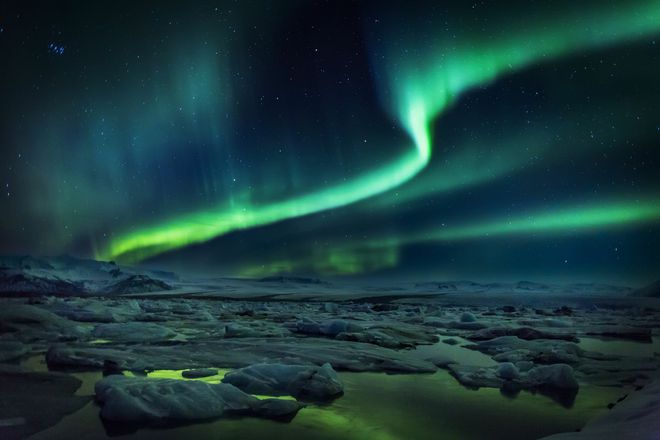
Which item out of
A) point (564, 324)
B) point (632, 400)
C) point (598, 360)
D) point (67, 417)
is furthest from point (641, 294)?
point (67, 417)

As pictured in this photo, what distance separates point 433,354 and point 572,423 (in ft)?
16.6

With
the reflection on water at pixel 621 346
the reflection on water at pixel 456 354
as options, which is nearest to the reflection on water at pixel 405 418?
the reflection on water at pixel 456 354

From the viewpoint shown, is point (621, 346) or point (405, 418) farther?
point (621, 346)

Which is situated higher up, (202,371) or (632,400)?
(202,371)

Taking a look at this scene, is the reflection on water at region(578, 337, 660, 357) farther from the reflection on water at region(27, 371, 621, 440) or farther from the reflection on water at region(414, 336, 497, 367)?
the reflection on water at region(27, 371, 621, 440)

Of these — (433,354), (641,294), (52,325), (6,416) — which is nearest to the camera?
(6,416)

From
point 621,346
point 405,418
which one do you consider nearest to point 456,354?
point 405,418

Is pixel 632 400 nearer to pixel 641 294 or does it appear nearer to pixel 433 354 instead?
pixel 433 354

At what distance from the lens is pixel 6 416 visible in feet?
14.2

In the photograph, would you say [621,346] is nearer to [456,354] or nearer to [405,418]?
[456,354]

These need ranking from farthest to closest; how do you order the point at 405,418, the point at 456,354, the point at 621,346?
the point at 621,346 < the point at 456,354 < the point at 405,418

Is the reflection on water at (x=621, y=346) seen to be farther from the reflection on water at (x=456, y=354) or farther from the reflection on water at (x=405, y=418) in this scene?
the reflection on water at (x=405, y=418)

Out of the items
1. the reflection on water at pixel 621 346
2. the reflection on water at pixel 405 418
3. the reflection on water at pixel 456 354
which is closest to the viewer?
the reflection on water at pixel 405 418

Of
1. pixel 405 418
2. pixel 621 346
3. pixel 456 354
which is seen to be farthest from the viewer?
pixel 621 346
